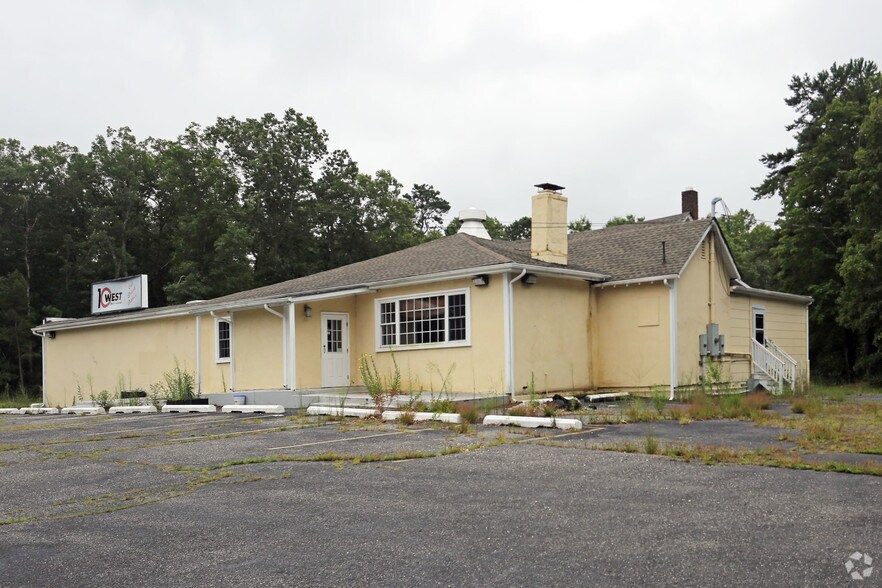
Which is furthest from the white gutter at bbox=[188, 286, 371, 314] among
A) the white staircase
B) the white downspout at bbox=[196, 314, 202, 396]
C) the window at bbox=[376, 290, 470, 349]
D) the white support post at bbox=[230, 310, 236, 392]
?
the white staircase

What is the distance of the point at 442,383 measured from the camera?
1836 cm

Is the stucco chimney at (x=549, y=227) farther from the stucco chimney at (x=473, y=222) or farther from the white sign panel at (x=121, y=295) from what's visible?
the white sign panel at (x=121, y=295)

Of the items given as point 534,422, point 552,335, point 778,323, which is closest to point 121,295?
point 552,335

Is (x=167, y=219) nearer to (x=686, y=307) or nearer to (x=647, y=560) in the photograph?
(x=686, y=307)

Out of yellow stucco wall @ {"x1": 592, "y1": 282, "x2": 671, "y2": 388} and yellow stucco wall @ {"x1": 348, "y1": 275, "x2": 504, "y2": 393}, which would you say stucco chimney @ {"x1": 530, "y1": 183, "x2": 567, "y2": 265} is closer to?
yellow stucco wall @ {"x1": 592, "y1": 282, "x2": 671, "y2": 388}

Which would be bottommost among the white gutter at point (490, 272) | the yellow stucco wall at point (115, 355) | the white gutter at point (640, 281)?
the yellow stucco wall at point (115, 355)

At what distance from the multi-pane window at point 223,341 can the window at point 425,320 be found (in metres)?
5.04

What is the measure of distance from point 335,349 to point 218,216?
2490 centimetres

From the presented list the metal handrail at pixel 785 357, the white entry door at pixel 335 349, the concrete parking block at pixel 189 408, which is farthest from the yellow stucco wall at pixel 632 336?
the concrete parking block at pixel 189 408

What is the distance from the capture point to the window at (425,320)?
18.2m

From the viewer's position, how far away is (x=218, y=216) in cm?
4294

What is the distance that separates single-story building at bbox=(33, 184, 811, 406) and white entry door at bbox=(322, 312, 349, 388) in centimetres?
3

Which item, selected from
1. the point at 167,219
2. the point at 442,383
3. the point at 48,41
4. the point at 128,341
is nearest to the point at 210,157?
the point at 167,219

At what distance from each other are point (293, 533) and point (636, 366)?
14.7 m
